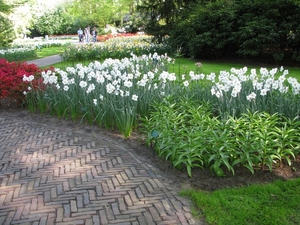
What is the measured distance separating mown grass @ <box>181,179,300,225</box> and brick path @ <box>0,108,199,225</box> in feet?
0.68

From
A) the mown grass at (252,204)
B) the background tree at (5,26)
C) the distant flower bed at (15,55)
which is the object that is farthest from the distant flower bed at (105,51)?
the mown grass at (252,204)

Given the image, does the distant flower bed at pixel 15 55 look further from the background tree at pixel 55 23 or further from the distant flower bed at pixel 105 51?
the background tree at pixel 55 23

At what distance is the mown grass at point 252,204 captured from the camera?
279cm

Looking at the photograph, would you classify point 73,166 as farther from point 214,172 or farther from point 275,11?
point 275,11

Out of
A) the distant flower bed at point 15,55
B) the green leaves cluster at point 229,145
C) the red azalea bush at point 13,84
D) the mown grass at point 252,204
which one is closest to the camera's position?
the mown grass at point 252,204

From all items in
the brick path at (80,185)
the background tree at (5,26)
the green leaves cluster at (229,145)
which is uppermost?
the background tree at (5,26)

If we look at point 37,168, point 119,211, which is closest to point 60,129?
point 37,168

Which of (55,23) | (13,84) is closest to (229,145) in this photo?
(13,84)

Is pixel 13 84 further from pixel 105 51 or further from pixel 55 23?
pixel 55 23

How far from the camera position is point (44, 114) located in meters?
6.34

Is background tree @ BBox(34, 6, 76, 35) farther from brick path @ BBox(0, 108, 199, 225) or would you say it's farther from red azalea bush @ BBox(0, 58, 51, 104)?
brick path @ BBox(0, 108, 199, 225)

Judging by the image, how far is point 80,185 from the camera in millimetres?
3412

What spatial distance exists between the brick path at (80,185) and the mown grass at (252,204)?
21 cm

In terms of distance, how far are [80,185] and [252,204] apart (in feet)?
6.06
